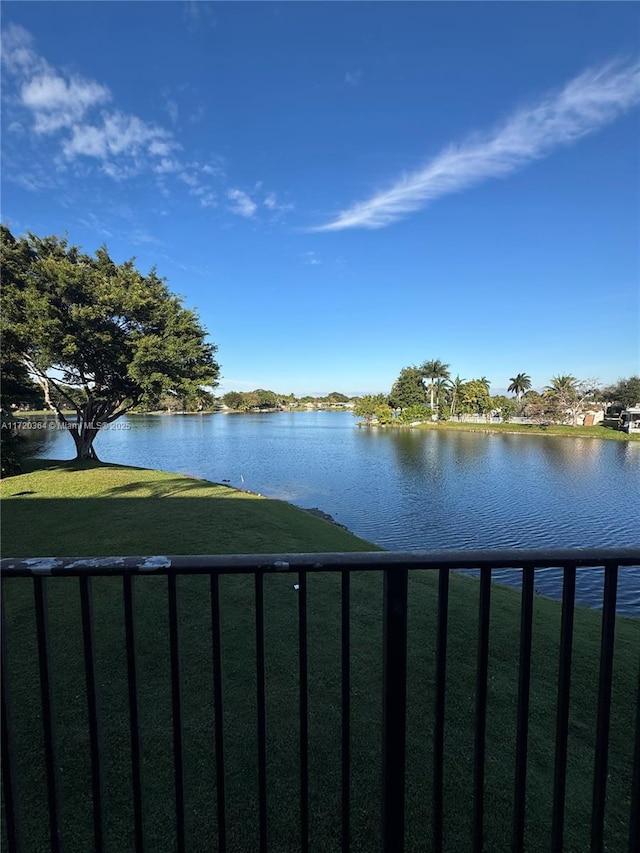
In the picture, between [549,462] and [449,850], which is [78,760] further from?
[549,462]

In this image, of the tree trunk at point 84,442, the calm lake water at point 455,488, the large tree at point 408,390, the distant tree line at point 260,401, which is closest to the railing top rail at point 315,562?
the calm lake water at point 455,488

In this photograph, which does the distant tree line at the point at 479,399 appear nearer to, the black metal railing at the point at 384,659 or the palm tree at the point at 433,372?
the palm tree at the point at 433,372

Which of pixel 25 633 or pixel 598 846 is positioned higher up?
pixel 598 846

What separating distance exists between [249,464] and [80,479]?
12480mm

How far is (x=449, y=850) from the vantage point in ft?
6.79

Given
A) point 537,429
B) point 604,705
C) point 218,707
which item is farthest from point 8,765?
point 537,429

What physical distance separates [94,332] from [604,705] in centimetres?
1812

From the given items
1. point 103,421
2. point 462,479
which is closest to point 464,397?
point 462,479

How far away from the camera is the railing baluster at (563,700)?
1.41 metres

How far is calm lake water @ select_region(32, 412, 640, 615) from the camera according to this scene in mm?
12719

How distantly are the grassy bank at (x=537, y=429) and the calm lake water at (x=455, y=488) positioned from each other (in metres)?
8.36

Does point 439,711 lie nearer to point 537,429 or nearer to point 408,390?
point 537,429

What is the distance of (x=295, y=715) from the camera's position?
303 centimetres

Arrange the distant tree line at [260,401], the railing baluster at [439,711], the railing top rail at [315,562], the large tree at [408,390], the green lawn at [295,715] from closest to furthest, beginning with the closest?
the railing top rail at [315,562] < the railing baluster at [439,711] < the green lawn at [295,715] < the large tree at [408,390] < the distant tree line at [260,401]
